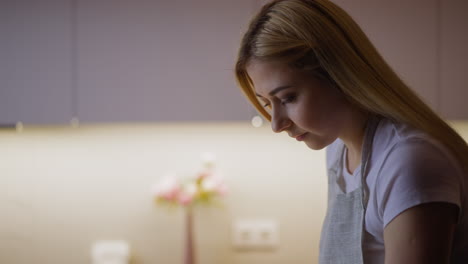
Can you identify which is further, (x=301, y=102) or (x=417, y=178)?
(x=301, y=102)

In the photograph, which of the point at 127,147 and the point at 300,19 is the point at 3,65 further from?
the point at 300,19

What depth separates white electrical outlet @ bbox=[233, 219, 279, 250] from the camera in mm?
1983

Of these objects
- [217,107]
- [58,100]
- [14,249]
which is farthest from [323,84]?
[14,249]

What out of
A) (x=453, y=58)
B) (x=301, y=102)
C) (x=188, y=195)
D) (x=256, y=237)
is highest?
(x=453, y=58)

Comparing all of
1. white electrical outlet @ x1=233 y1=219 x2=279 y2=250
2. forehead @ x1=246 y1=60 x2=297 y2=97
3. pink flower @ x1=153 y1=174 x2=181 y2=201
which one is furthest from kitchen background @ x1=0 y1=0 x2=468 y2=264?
forehead @ x1=246 y1=60 x2=297 y2=97

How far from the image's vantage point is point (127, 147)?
199 centimetres

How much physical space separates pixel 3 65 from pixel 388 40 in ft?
4.19

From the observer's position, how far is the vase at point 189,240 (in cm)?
187

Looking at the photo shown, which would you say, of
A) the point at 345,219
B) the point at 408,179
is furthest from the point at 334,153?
the point at 408,179

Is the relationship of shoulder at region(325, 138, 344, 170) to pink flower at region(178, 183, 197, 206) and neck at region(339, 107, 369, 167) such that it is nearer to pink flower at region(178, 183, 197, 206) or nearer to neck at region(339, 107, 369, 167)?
neck at region(339, 107, 369, 167)

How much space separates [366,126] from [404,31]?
2.88 feet

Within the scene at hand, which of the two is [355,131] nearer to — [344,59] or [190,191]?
[344,59]

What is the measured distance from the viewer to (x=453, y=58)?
1.69 metres

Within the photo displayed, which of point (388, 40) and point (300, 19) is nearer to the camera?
point (300, 19)
